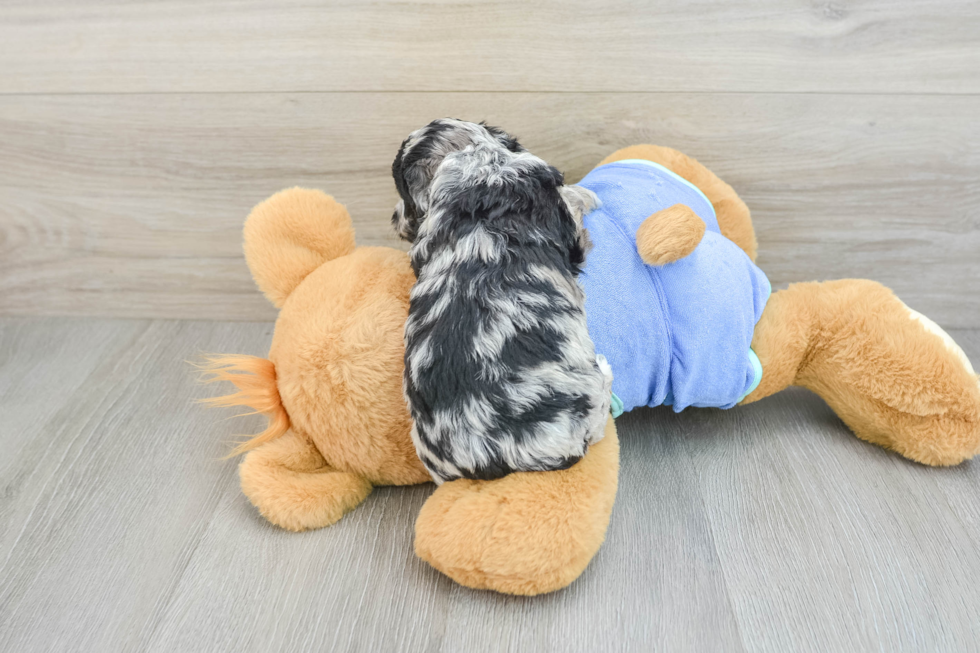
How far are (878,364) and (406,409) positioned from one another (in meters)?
0.63

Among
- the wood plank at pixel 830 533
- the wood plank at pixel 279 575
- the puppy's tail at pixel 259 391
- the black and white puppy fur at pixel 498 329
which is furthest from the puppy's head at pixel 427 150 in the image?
the wood plank at pixel 830 533

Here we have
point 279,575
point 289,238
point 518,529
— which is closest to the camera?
point 518,529

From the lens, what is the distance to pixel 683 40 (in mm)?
1040

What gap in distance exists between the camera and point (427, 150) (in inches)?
31.3

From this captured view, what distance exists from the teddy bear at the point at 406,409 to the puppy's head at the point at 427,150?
0.11 meters

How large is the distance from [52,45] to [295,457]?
85 centimetres

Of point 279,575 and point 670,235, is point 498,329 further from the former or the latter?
point 279,575

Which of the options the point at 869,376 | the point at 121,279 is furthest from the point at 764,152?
the point at 121,279

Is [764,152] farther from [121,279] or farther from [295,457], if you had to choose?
[121,279]

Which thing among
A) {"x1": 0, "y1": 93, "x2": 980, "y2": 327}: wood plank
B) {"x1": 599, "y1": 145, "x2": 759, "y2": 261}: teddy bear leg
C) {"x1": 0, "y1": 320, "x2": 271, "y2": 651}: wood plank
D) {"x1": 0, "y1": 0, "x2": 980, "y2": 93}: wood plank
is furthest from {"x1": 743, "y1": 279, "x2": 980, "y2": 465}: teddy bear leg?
{"x1": 0, "y1": 320, "x2": 271, "y2": 651}: wood plank

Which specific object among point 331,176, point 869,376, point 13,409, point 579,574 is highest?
point 331,176

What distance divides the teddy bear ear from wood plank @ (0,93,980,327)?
251 millimetres

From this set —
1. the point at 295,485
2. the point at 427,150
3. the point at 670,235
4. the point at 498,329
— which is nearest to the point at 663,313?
the point at 670,235

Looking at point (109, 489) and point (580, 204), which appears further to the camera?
point (109, 489)
